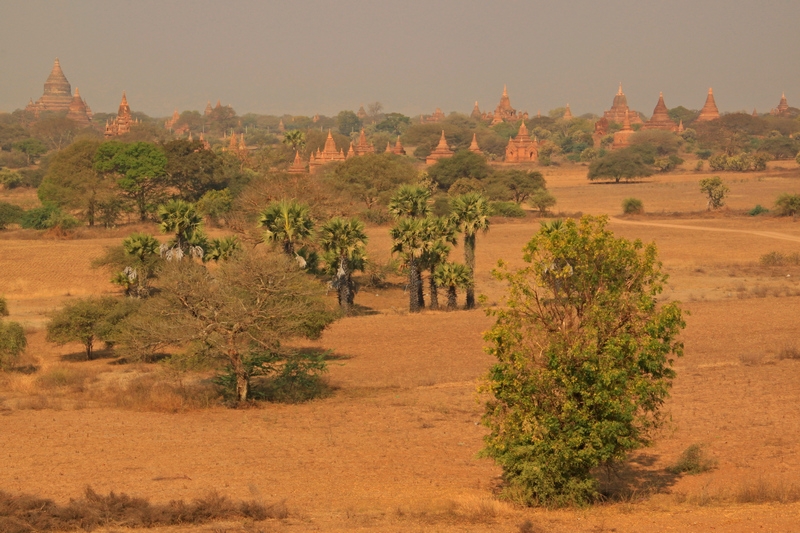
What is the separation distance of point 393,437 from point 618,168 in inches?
3241

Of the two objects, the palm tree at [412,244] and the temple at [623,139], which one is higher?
the temple at [623,139]

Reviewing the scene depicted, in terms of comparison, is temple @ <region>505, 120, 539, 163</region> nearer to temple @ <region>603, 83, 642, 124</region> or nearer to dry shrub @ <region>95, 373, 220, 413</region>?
temple @ <region>603, 83, 642, 124</region>

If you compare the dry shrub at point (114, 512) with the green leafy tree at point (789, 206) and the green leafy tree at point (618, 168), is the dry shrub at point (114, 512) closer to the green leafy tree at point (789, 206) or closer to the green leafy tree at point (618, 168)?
the green leafy tree at point (789, 206)

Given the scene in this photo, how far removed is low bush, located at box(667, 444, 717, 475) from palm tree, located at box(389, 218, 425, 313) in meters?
17.8

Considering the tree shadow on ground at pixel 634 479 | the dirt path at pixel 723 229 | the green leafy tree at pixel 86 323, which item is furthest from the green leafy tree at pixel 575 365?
the dirt path at pixel 723 229

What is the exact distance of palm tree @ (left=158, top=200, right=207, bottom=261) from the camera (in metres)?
34.3

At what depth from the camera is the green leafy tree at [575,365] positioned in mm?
14553

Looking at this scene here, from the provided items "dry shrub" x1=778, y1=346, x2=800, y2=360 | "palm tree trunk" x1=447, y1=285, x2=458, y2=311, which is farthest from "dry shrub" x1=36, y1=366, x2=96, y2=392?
"dry shrub" x1=778, y1=346, x2=800, y2=360

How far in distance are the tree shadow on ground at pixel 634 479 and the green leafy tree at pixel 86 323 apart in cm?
1566

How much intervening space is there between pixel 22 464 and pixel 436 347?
1351 cm

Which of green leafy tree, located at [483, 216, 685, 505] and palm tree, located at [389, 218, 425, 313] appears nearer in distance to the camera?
green leafy tree, located at [483, 216, 685, 505]

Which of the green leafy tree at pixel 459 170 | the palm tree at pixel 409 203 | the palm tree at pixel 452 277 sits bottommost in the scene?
the palm tree at pixel 452 277

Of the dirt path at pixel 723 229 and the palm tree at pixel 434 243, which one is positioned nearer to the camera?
the palm tree at pixel 434 243

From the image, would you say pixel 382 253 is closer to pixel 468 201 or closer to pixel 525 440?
pixel 468 201
